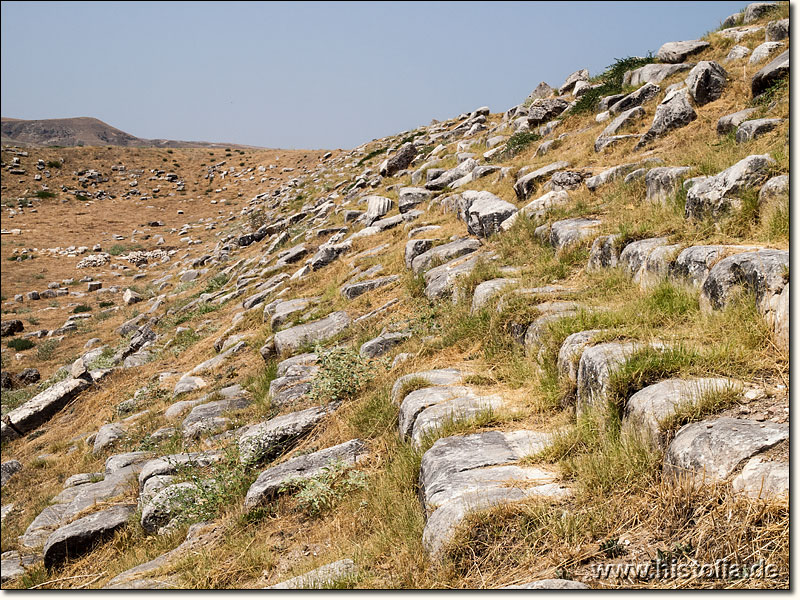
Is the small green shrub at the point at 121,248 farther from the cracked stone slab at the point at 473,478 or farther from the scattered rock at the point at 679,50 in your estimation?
the cracked stone slab at the point at 473,478

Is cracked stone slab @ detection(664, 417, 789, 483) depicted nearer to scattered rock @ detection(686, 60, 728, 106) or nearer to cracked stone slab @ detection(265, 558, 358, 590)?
cracked stone slab @ detection(265, 558, 358, 590)

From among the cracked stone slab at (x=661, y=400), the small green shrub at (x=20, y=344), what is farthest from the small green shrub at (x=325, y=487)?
the small green shrub at (x=20, y=344)

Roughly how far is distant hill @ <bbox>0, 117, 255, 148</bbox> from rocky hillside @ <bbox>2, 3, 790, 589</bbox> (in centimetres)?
11061

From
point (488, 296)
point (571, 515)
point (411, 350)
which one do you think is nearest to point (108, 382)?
point (411, 350)

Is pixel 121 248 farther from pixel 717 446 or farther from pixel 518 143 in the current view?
pixel 717 446

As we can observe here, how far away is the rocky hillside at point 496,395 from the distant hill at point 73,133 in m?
111

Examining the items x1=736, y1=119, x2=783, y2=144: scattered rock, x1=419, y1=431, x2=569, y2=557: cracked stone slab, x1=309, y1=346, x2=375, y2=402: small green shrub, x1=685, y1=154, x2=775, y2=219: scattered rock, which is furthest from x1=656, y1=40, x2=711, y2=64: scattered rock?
x1=419, y1=431, x2=569, y2=557: cracked stone slab

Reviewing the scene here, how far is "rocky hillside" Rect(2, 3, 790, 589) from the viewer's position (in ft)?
9.59

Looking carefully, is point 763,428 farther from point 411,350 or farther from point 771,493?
point 411,350

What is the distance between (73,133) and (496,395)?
132832mm

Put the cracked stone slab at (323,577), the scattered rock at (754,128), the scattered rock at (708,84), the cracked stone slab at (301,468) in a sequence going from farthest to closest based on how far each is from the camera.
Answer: the scattered rock at (708,84)
the scattered rock at (754,128)
the cracked stone slab at (301,468)
the cracked stone slab at (323,577)

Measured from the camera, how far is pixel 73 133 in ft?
370

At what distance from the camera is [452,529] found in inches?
122

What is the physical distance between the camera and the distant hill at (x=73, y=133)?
10838cm
